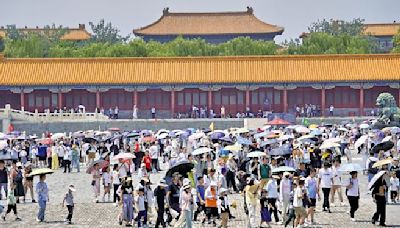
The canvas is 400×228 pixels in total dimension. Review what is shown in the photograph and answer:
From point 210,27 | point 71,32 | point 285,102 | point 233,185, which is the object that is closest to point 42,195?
point 233,185

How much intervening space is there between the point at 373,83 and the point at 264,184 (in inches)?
1810

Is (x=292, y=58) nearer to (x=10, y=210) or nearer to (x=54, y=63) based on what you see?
(x=54, y=63)

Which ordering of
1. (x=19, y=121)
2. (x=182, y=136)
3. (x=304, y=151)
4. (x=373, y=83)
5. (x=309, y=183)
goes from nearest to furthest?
(x=309, y=183) → (x=304, y=151) → (x=182, y=136) → (x=19, y=121) → (x=373, y=83)

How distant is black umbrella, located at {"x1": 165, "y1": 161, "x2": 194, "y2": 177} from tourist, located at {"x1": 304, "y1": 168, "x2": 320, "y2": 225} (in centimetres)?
267

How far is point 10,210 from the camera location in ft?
99.0

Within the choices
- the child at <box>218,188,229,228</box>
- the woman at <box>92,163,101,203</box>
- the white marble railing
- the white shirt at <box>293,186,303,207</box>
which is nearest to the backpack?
the white shirt at <box>293,186,303,207</box>

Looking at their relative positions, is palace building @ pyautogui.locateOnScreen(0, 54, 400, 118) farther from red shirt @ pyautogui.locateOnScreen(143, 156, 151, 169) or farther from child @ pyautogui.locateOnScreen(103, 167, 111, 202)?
child @ pyautogui.locateOnScreen(103, 167, 111, 202)

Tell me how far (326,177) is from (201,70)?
4620cm

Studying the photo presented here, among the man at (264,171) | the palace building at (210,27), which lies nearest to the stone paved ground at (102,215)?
the man at (264,171)

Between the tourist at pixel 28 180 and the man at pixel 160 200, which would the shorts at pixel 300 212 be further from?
the tourist at pixel 28 180

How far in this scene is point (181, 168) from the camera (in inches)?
1144

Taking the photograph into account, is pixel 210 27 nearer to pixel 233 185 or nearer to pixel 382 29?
pixel 382 29

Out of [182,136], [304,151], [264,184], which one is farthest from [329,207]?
[182,136]

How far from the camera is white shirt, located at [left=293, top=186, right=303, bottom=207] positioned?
27.4 m
